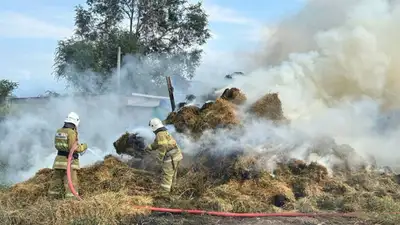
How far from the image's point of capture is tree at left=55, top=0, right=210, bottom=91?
3177 cm

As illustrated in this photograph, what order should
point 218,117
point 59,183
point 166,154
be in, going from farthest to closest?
point 218,117
point 166,154
point 59,183

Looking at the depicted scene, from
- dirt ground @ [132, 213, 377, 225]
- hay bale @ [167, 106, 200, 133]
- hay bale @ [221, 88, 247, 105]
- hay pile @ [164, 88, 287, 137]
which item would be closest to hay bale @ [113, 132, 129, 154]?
hay pile @ [164, 88, 287, 137]

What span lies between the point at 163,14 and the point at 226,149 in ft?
91.2

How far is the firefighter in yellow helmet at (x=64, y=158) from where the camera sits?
966cm

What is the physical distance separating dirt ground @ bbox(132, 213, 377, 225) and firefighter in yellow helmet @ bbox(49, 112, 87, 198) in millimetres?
2049

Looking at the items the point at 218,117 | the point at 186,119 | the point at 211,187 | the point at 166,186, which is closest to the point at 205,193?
the point at 211,187

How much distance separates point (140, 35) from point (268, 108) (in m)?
25.9

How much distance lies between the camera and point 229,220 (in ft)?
28.3

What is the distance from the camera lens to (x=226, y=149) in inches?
443

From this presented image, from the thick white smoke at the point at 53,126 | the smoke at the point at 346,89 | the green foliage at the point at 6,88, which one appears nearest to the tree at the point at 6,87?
the green foliage at the point at 6,88

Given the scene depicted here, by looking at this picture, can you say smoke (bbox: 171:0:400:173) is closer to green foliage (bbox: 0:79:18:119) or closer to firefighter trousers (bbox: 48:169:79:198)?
firefighter trousers (bbox: 48:169:79:198)

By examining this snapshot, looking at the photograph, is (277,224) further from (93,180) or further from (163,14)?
(163,14)

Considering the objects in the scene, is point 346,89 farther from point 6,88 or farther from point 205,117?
point 6,88

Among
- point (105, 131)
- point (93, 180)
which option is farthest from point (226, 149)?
point (105, 131)
